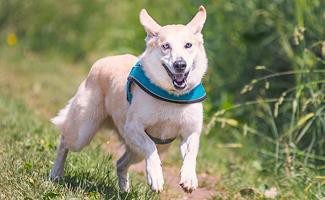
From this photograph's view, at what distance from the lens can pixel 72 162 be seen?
6.11 m

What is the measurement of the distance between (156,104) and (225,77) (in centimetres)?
453

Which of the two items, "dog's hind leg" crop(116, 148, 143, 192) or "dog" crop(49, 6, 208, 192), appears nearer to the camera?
"dog" crop(49, 6, 208, 192)

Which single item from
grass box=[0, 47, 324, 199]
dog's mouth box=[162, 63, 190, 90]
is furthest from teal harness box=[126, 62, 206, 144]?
grass box=[0, 47, 324, 199]

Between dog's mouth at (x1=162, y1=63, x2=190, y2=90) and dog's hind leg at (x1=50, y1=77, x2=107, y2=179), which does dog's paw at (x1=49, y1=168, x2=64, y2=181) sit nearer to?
→ dog's hind leg at (x1=50, y1=77, x2=107, y2=179)

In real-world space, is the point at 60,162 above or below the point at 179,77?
below

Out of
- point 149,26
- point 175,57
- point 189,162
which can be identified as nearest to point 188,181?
point 189,162

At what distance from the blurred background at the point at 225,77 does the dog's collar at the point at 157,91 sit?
762 millimetres

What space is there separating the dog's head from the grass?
79 centimetres

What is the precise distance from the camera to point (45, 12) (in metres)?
11.9

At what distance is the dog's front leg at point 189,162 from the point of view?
482cm

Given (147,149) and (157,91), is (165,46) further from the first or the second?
(147,149)

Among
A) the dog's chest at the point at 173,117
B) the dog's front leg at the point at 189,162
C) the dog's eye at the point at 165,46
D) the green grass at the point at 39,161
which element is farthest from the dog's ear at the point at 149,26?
the green grass at the point at 39,161

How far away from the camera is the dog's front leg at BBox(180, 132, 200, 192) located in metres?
4.82

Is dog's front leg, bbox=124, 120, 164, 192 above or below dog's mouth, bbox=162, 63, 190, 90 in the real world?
below
